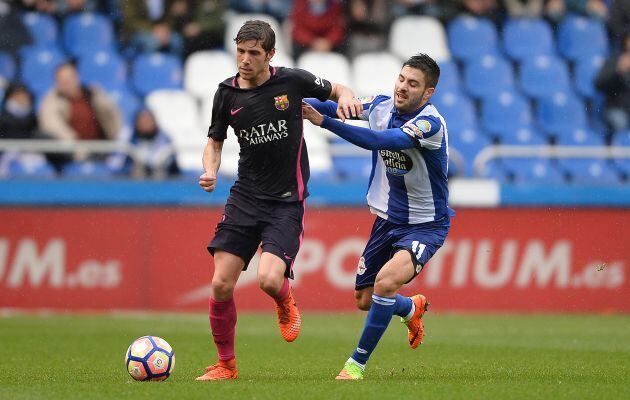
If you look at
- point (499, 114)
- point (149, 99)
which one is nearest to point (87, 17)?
point (149, 99)

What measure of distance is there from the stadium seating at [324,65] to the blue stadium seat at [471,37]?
213 centimetres

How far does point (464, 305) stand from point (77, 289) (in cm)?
505

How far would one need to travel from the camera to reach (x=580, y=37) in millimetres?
20172

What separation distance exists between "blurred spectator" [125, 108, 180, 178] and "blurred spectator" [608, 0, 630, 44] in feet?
26.1

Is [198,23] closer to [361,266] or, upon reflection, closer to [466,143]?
[466,143]

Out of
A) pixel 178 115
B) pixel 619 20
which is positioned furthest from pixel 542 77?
pixel 178 115

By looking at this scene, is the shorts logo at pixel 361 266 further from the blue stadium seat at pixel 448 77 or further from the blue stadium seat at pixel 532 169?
the blue stadium seat at pixel 448 77

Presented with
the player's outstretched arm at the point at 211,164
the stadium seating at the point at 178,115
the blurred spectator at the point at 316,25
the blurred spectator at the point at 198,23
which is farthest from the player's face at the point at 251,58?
the blurred spectator at the point at 316,25

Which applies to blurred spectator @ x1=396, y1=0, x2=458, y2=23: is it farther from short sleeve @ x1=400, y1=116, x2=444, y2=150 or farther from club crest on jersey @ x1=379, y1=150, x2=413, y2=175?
short sleeve @ x1=400, y1=116, x2=444, y2=150

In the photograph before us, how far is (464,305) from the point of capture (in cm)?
1606

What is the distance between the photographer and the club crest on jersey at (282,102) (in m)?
8.45

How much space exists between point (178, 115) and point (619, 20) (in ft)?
25.4

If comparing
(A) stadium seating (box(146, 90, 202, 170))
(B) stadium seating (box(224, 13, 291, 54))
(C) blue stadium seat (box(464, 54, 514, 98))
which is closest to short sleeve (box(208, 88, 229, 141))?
(A) stadium seating (box(146, 90, 202, 170))

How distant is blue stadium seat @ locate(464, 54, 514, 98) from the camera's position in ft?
62.4
